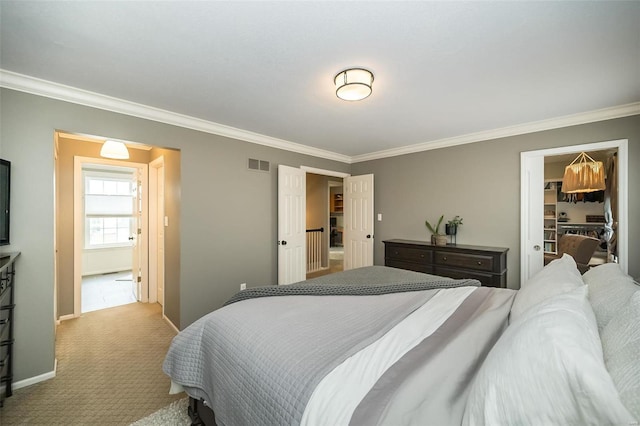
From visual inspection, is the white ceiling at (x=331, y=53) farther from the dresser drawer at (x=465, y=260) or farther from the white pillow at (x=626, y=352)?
the dresser drawer at (x=465, y=260)

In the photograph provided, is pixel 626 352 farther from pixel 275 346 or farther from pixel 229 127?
pixel 229 127

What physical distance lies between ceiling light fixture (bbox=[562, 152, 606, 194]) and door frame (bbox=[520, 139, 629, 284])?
1415 millimetres

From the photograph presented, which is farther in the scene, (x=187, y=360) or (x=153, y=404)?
(x=153, y=404)

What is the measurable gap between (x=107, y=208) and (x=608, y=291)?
793 centimetres

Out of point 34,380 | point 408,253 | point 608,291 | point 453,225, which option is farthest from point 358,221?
point 34,380

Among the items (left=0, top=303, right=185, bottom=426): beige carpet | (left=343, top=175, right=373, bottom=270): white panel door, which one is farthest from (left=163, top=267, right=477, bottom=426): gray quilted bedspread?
(left=343, top=175, right=373, bottom=270): white panel door

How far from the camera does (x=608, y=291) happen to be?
50.7 inches

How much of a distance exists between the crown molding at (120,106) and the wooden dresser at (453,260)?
2399mm

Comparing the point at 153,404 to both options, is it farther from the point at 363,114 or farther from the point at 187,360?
the point at 363,114

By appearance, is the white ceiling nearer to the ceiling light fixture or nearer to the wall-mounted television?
the wall-mounted television

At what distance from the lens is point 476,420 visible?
73 centimetres

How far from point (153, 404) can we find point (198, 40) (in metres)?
2.56

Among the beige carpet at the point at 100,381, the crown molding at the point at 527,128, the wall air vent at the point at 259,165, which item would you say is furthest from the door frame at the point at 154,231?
the crown molding at the point at 527,128

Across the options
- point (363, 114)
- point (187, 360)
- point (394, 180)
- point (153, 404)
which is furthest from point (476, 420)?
point (394, 180)
